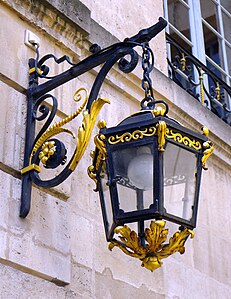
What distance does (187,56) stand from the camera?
5875 millimetres

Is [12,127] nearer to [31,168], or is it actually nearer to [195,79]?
[31,168]

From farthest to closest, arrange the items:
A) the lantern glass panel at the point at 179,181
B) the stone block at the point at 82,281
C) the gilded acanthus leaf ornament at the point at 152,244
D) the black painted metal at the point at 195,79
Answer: the black painted metal at the point at 195,79 < the stone block at the point at 82,281 < the lantern glass panel at the point at 179,181 < the gilded acanthus leaf ornament at the point at 152,244

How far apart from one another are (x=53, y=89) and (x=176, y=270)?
1315 millimetres

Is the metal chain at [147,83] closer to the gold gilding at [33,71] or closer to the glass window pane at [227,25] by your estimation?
the gold gilding at [33,71]

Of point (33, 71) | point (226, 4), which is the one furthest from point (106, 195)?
point (226, 4)

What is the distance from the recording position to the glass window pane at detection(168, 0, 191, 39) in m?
6.91

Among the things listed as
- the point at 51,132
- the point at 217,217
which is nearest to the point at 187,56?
the point at 217,217

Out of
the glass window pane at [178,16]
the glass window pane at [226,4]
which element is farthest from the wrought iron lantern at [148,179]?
the glass window pane at [226,4]

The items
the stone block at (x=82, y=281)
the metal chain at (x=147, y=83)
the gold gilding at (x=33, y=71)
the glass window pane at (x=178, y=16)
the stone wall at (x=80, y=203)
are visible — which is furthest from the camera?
the glass window pane at (x=178, y=16)

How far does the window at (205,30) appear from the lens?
6500 millimetres

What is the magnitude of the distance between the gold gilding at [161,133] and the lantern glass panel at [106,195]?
260 millimetres

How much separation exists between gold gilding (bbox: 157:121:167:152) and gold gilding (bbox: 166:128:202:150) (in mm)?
39

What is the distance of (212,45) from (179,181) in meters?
4.64

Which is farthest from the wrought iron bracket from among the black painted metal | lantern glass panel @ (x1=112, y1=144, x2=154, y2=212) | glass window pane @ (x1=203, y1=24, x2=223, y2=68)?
glass window pane @ (x1=203, y1=24, x2=223, y2=68)
